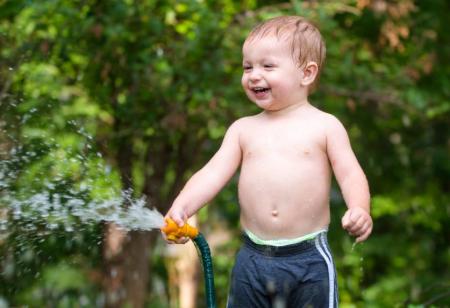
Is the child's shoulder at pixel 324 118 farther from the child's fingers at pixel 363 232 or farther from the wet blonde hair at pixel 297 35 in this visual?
the child's fingers at pixel 363 232

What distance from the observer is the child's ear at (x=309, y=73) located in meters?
2.83

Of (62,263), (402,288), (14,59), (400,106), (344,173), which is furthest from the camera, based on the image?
(402,288)

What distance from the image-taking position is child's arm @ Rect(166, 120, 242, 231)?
277 centimetres

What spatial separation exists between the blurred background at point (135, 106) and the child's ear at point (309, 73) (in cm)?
81

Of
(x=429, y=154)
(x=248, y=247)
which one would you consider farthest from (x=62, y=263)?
(x=429, y=154)

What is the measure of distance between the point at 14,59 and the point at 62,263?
116 cm

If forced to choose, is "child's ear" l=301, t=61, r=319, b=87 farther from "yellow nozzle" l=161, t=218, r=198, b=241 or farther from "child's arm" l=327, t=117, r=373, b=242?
"yellow nozzle" l=161, t=218, r=198, b=241

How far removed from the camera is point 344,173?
2.70 meters

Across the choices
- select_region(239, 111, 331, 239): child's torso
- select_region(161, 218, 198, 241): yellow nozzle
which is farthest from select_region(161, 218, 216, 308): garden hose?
select_region(239, 111, 331, 239): child's torso

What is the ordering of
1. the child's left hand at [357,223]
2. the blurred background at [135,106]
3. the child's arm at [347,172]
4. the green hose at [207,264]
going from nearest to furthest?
the child's left hand at [357,223]
the child's arm at [347,172]
the green hose at [207,264]
the blurred background at [135,106]

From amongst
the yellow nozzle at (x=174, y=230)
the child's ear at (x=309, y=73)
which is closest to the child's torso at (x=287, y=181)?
the child's ear at (x=309, y=73)

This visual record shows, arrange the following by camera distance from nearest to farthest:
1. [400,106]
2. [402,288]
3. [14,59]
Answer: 1. [14,59]
2. [400,106]
3. [402,288]

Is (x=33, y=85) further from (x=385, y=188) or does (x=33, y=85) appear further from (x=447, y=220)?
(x=447, y=220)

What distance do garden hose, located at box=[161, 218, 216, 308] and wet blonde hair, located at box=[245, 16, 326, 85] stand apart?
0.59 metres
